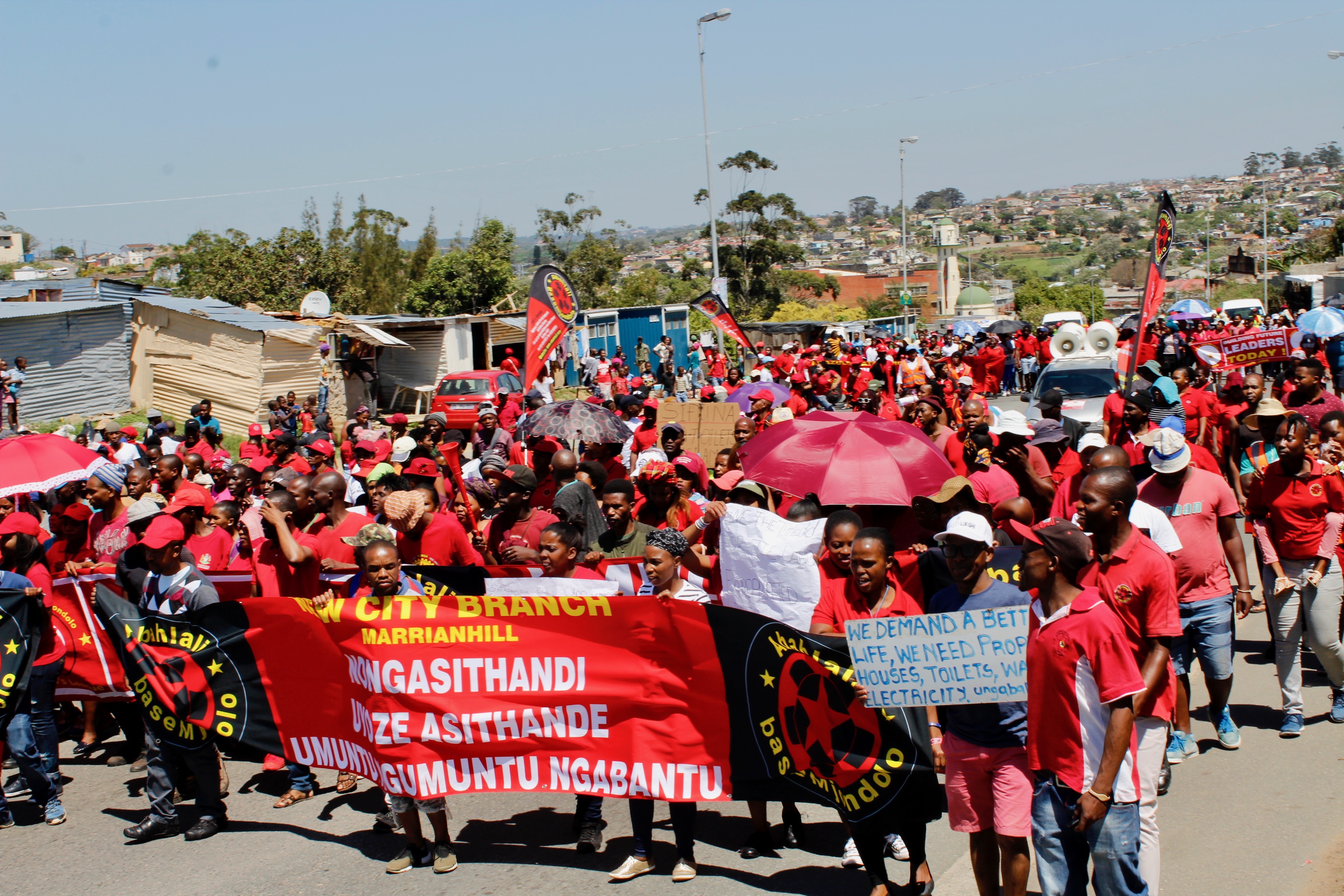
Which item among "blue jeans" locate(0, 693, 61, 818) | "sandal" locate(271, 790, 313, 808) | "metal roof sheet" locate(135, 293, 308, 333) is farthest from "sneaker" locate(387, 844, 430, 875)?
"metal roof sheet" locate(135, 293, 308, 333)

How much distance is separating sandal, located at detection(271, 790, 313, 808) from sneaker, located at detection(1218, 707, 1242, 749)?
5393 mm

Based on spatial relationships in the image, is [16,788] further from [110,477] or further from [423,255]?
[423,255]

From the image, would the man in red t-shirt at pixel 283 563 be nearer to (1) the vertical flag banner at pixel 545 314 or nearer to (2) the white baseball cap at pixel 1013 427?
(2) the white baseball cap at pixel 1013 427

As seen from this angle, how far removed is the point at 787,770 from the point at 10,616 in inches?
181

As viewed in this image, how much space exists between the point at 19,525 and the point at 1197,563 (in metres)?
6.94

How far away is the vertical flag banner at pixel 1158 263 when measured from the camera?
12.5m

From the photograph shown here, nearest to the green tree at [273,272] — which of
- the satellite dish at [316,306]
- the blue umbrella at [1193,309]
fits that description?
the satellite dish at [316,306]

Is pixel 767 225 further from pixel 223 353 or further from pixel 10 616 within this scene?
pixel 10 616

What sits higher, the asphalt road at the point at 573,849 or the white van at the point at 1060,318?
the white van at the point at 1060,318

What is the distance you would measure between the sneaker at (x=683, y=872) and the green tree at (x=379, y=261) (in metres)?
53.5

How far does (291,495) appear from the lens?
23.7 feet

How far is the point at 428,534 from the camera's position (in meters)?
7.01

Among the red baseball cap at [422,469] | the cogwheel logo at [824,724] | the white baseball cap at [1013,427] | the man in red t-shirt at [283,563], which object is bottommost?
the cogwheel logo at [824,724]

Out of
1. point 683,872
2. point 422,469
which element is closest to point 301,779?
point 683,872
